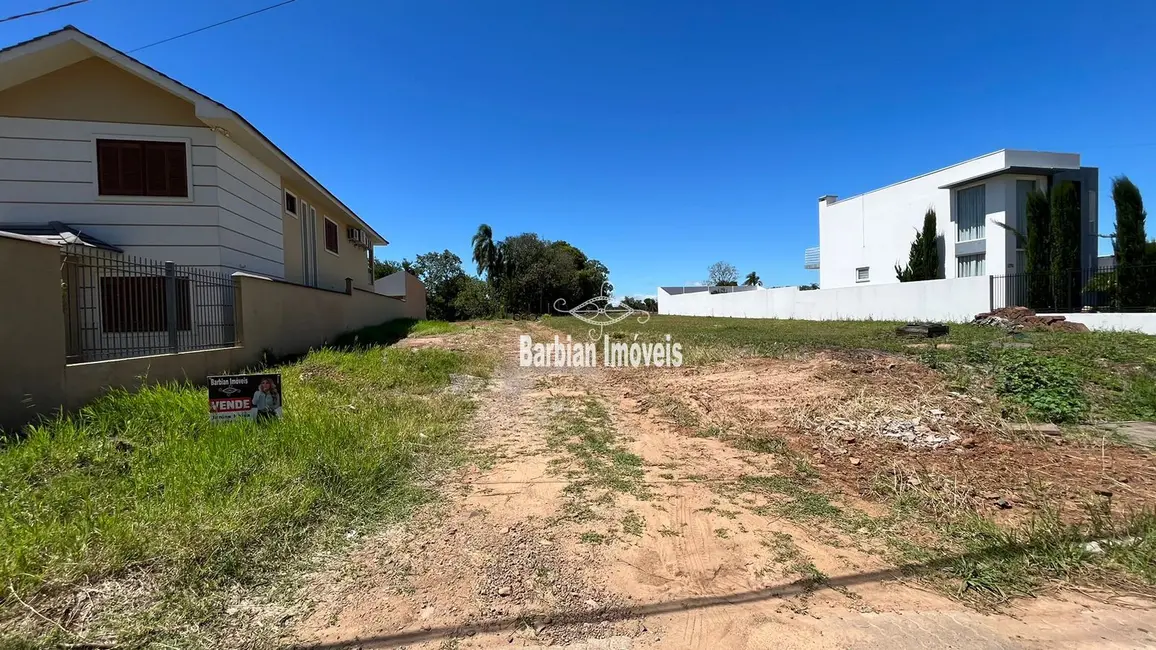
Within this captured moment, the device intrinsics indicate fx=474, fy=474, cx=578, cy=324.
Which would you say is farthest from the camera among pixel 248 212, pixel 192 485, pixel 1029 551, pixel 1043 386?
pixel 248 212

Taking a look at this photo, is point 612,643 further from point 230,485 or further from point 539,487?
point 230,485

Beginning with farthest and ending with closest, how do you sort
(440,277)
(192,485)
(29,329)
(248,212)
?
(440,277) → (248,212) → (29,329) → (192,485)

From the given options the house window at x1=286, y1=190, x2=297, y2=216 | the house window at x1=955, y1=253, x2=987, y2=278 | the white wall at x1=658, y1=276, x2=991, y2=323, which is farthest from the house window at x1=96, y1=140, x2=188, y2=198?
the house window at x1=955, y1=253, x2=987, y2=278

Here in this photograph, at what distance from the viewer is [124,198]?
30.7 ft

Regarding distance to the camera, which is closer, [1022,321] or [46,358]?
[46,358]

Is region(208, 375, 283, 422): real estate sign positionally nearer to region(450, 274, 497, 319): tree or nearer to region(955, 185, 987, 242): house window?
region(955, 185, 987, 242): house window

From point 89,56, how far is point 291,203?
4926mm

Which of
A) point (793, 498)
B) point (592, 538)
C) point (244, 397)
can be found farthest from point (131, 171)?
point (793, 498)

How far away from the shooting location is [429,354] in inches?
450

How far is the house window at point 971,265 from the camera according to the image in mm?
22297

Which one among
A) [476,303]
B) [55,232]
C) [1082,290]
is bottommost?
[1082,290]

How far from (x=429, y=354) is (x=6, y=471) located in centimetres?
780

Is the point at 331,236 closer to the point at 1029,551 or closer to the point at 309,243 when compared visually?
the point at 309,243

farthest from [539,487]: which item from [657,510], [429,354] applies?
[429,354]
